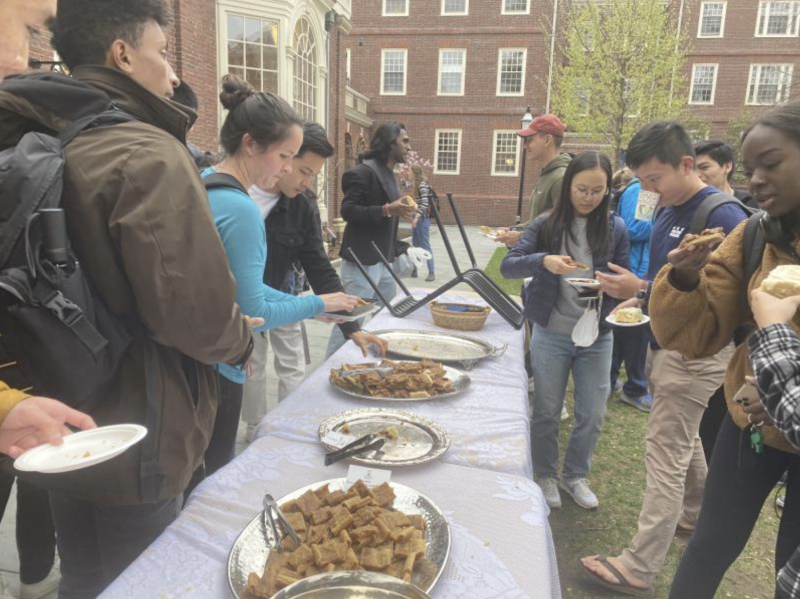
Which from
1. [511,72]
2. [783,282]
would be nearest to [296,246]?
[783,282]

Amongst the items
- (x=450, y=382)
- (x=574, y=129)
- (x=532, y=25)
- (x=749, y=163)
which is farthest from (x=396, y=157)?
(x=532, y=25)

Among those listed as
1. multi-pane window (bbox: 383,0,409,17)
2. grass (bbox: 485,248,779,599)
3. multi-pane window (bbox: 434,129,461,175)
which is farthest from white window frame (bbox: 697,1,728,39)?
grass (bbox: 485,248,779,599)

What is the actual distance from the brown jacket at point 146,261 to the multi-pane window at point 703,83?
28.6 m

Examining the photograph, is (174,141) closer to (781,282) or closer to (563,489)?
(781,282)

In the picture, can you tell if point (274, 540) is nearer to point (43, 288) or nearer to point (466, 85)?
point (43, 288)

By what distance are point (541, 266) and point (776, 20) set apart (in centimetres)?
2934

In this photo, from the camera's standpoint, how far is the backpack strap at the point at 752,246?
1.66 m

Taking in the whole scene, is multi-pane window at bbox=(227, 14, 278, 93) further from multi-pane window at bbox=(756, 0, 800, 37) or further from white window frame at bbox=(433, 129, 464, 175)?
multi-pane window at bbox=(756, 0, 800, 37)

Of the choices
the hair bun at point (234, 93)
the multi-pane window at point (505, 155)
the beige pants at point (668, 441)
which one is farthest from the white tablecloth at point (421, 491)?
the multi-pane window at point (505, 155)

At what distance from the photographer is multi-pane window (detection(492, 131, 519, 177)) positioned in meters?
23.8

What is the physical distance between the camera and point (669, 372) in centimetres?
235

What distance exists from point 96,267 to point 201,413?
0.46 m

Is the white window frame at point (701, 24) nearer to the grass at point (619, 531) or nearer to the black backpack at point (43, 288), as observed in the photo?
the grass at point (619, 531)

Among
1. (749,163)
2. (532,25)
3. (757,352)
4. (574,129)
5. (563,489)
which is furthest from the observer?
(532,25)
